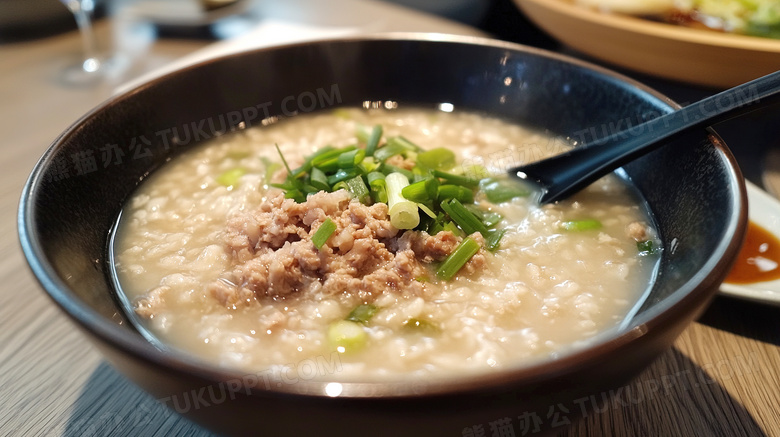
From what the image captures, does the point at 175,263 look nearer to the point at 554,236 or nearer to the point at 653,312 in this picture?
the point at 554,236

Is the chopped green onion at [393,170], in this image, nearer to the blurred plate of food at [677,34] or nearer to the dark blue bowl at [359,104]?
the dark blue bowl at [359,104]

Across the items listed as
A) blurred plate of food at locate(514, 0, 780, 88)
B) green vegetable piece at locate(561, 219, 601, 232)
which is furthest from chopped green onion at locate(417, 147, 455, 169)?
blurred plate of food at locate(514, 0, 780, 88)

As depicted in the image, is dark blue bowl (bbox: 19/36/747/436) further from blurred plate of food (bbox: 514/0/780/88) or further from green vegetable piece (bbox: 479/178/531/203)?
blurred plate of food (bbox: 514/0/780/88)

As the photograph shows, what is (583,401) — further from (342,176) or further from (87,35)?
(87,35)

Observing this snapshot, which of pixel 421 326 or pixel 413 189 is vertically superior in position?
pixel 413 189

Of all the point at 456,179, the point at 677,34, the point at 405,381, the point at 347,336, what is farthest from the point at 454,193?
the point at 677,34

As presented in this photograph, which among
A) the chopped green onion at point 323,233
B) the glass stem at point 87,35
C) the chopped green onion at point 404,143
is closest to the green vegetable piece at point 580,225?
the chopped green onion at point 404,143
